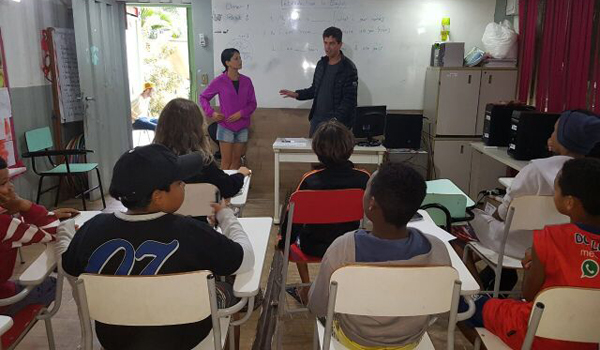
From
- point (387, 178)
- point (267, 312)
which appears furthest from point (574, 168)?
point (267, 312)

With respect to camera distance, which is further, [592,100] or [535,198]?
[592,100]

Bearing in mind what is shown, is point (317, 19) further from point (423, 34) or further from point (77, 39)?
point (77, 39)

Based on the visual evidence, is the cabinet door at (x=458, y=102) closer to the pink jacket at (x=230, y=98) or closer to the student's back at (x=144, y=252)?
the pink jacket at (x=230, y=98)

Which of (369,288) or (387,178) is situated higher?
(387,178)

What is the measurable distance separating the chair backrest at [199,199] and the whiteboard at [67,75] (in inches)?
131

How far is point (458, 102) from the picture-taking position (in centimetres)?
489

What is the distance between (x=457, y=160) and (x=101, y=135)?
12.8 ft

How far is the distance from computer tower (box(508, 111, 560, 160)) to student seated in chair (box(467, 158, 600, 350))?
2.08m

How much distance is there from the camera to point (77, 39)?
15.2 ft

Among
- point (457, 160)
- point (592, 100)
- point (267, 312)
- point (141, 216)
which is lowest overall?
point (267, 312)

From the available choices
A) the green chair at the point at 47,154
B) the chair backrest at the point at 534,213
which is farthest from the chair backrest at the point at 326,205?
the green chair at the point at 47,154

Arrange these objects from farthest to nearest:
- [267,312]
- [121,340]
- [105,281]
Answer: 1. [267,312]
2. [121,340]
3. [105,281]

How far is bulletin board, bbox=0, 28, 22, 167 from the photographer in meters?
4.00

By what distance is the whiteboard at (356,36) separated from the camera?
16.6 ft
